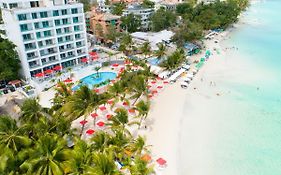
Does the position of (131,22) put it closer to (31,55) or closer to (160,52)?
(160,52)

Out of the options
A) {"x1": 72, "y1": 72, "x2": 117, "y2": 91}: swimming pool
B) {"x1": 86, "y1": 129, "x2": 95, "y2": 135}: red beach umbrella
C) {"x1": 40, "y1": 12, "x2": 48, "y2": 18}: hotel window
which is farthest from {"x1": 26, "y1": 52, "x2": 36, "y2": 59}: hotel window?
{"x1": 86, "y1": 129, "x2": 95, "y2": 135}: red beach umbrella

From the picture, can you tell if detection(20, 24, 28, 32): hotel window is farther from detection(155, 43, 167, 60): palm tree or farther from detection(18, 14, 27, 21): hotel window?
detection(155, 43, 167, 60): palm tree

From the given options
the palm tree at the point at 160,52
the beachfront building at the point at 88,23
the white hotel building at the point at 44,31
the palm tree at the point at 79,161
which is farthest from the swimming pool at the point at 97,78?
the beachfront building at the point at 88,23

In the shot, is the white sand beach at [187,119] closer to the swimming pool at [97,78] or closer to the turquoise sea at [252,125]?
the turquoise sea at [252,125]

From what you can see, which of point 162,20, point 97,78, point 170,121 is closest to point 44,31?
point 97,78

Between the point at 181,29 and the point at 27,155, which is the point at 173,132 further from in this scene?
the point at 181,29

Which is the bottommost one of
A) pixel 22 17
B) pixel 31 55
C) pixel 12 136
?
pixel 12 136
